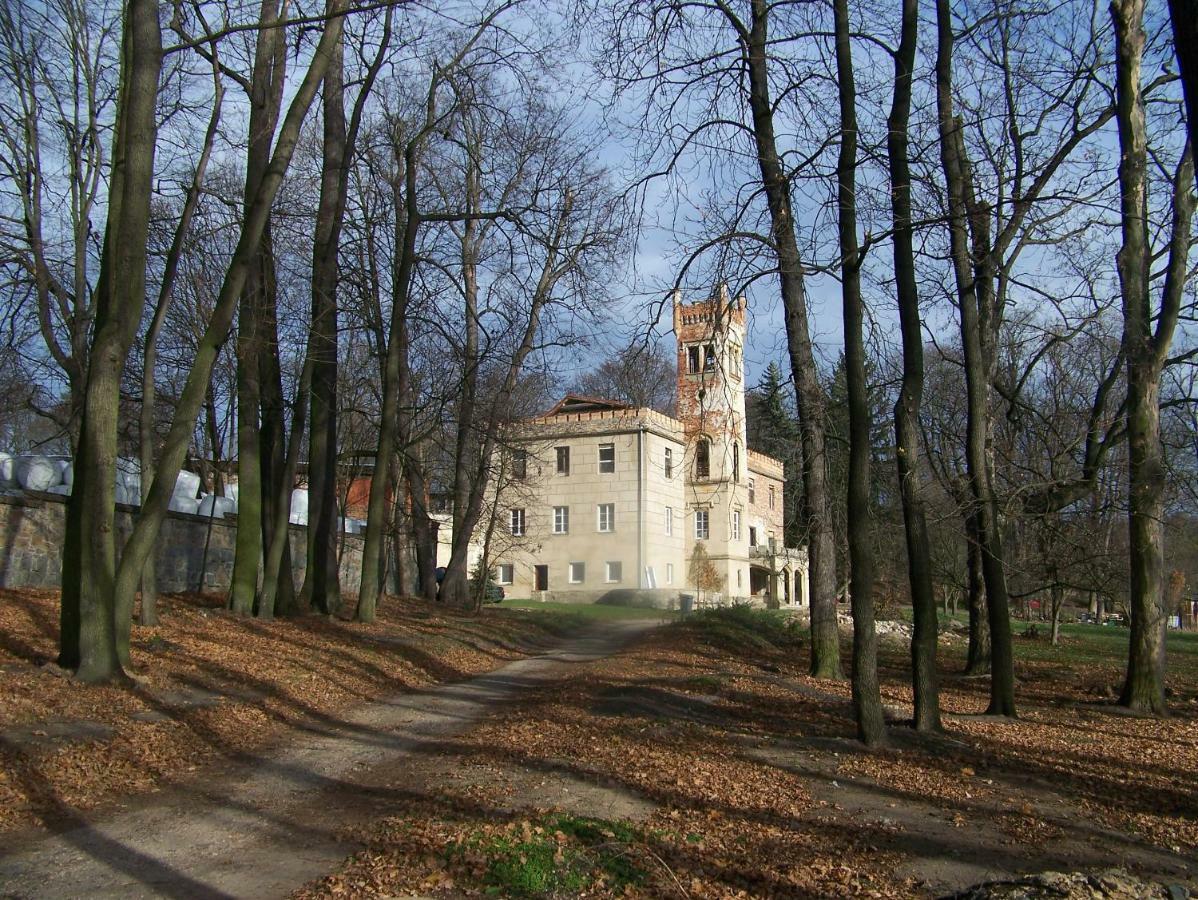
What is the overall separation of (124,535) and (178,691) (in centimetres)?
929

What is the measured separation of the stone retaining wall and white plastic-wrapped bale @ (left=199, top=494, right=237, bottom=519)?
31 cm

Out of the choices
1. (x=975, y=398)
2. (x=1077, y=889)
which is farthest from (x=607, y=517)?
(x=1077, y=889)

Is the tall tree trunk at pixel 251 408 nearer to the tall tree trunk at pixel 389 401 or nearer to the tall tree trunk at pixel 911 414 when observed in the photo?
the tall tree trunk at pixel 389 401

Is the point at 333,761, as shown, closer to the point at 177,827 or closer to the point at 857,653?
the point at 177,827

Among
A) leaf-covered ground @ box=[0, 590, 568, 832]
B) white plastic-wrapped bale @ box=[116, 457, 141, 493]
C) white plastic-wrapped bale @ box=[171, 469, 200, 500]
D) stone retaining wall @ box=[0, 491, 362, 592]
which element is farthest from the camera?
white plastic-wrapped bale @ box=[171, 469, 200, 500]

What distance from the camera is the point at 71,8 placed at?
17391 mm

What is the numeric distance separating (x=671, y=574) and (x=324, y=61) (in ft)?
134

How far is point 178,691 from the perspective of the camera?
36.4 feet

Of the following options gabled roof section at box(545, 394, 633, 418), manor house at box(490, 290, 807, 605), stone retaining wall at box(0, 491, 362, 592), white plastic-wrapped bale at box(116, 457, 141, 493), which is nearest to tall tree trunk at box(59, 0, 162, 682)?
stone retaining wall at box(0, 491, 362, 592)

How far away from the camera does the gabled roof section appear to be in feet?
165

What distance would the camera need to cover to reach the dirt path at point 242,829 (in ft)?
18.5

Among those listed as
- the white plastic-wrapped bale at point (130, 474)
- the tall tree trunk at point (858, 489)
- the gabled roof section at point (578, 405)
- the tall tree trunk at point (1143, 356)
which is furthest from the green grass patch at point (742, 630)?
the gabled roof section at point (578, 405)

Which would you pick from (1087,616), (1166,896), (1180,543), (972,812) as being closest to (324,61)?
(972,812)

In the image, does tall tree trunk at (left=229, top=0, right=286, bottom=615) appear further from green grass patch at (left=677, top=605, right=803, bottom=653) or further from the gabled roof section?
the gabled roof section
